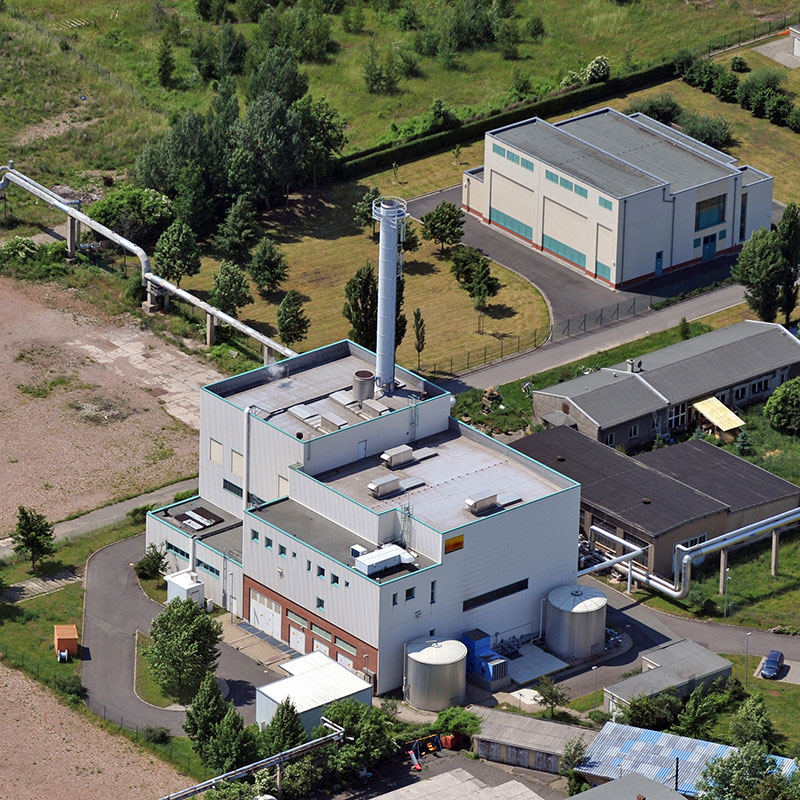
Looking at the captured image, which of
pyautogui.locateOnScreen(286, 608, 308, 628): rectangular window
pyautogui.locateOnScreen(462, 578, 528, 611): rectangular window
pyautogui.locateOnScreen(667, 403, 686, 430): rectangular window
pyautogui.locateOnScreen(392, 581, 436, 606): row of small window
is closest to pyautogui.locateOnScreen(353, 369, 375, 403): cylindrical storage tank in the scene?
pyautogui.locateOnScreen(286, 608, 308, 628): rectangular window

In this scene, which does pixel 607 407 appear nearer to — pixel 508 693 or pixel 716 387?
pixel 716 387

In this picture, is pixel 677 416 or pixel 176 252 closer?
pixel 677 416

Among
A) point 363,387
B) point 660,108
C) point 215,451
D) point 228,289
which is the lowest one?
point 228,289

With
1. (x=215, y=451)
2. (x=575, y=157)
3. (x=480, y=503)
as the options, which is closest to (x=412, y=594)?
(x=480, y=503)

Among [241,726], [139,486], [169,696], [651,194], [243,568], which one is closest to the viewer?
[241,726]

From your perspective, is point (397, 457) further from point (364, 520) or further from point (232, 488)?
point (232, 488)

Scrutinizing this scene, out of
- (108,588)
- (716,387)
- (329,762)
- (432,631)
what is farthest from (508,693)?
(716,387)

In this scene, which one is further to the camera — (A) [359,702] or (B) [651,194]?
(B) [651,194]
